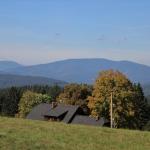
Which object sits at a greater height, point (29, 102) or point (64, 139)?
point (29, 102)

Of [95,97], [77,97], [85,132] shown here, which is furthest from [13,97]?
[85,132]

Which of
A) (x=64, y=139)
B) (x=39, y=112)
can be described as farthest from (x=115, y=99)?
(x=64, y=139)

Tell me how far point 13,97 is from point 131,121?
79.1 metres

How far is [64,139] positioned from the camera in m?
20.9

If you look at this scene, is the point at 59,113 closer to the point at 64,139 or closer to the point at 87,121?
the point at 87,121

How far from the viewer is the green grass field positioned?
725 inches

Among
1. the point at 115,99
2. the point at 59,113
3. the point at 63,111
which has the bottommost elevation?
the point at 59,113

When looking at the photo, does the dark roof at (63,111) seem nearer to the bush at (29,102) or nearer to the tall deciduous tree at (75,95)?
the tall deciduous tree at (75,95)

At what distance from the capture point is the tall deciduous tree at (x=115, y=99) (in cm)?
7600

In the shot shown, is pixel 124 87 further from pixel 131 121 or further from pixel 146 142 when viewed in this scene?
pixel 146 142

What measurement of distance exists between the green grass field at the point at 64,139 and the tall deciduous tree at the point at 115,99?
51.0 metres

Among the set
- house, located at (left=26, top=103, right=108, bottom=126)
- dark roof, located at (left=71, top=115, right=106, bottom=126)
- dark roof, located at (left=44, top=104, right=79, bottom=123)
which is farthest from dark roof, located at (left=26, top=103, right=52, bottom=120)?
dark roof, located at (left=71, top=115, right=106, bottom=126)

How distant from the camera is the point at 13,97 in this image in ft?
500

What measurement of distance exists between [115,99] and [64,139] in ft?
183
